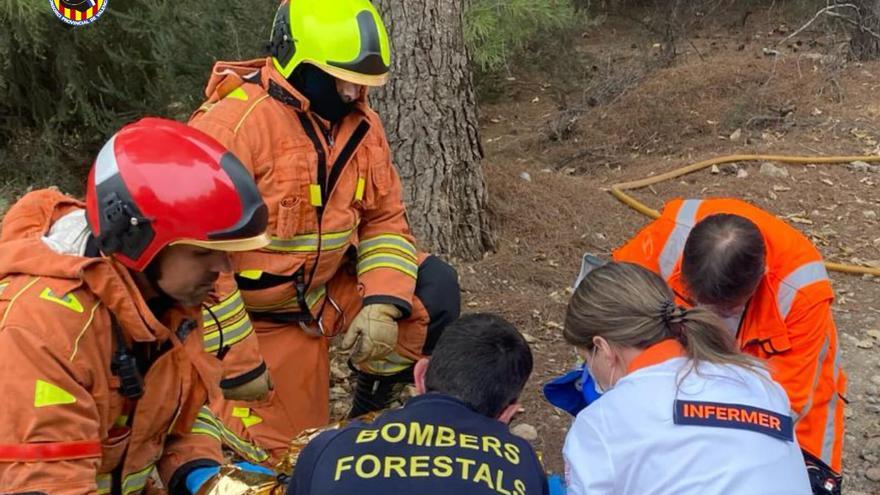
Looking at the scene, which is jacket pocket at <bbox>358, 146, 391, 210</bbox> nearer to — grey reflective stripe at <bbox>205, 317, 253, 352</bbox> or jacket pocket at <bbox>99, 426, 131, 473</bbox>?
grey reflective stripe at <bbox>205, 317, 253, 352</bbox>

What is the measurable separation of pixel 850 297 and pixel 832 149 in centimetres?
220

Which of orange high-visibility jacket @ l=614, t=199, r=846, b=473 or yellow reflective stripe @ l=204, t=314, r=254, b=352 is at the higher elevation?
yellow reflective stripe @ l=204, t=314, r=254, b=352

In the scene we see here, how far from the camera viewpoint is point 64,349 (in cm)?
183

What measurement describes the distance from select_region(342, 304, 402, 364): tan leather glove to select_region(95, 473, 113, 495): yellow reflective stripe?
0.96m

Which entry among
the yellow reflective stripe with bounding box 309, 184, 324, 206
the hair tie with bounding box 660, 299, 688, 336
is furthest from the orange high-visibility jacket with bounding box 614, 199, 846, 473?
the yellow reflective stripe with bounding box 309, 184, 324, 206

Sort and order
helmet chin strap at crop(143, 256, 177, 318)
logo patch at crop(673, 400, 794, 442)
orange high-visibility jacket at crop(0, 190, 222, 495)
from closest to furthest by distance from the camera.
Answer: orange high-visibility jacket at crop(0, 190, 222, 495)
helmet chin strap at crop(143, 256, 177, 318)
logo patch at crop(673, 400, 794, 442)

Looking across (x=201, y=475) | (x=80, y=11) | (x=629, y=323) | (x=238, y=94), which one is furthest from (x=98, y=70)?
(x=629, y=323)

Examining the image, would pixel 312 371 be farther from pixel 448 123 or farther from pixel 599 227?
pixel 599 227

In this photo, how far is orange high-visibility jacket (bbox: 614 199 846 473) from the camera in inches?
113

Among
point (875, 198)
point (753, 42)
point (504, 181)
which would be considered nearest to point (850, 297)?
point (875, 198)

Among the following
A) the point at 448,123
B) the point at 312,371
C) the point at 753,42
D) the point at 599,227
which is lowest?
the point at 753,42

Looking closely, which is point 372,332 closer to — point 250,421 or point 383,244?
point 383,244

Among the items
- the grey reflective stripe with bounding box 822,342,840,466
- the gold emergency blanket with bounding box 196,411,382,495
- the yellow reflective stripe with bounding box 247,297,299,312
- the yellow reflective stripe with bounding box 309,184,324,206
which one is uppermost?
the yellow reflective stripe with bounding box 309,184,324,206

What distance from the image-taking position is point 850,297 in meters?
4.93
